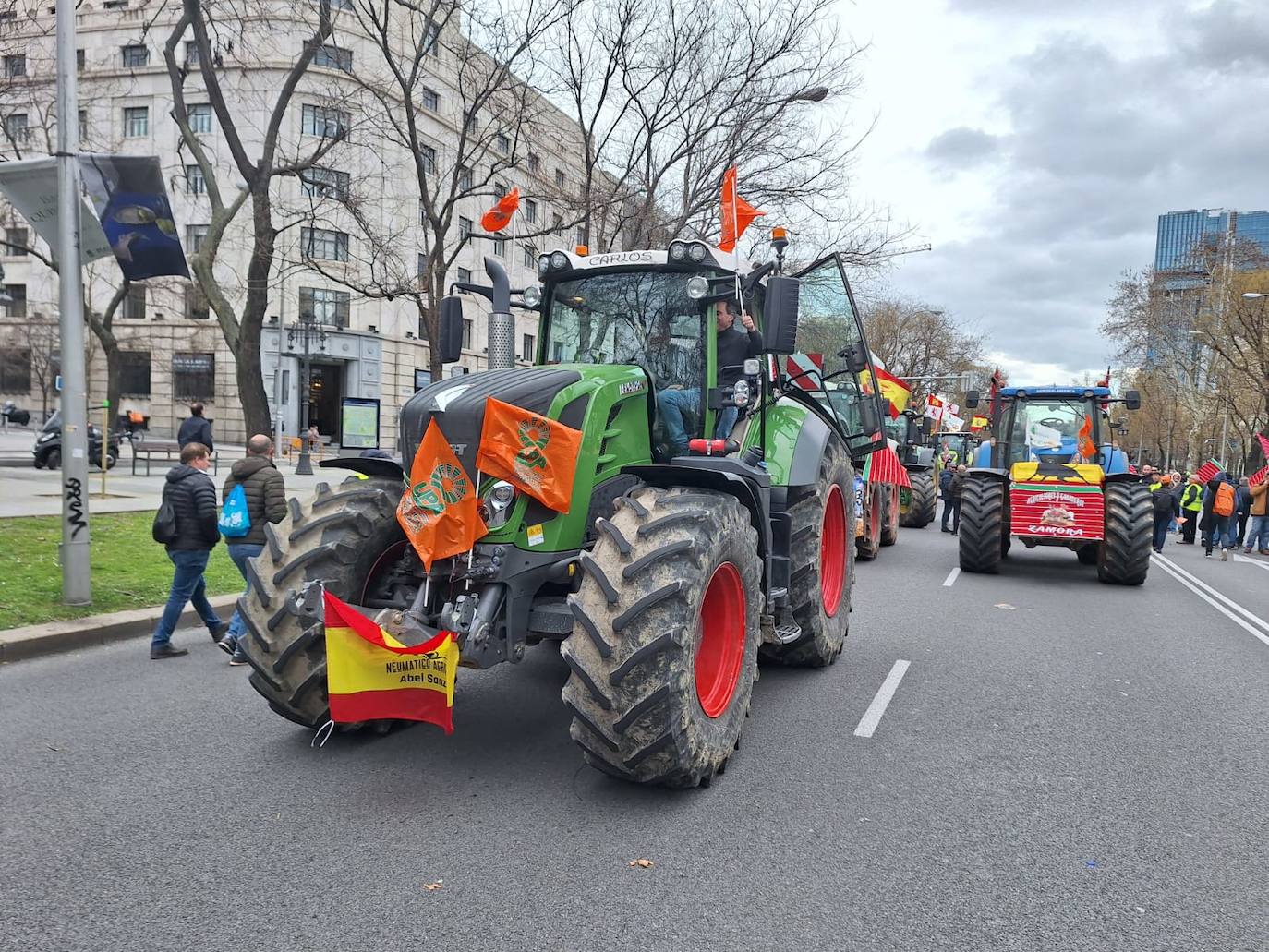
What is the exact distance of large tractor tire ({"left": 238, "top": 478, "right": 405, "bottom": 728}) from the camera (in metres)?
4.48

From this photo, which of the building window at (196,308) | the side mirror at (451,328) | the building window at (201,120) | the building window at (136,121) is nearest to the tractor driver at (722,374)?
the side mirror at (451,328)

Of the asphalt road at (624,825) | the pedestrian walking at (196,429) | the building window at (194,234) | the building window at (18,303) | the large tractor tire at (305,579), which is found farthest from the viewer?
the building window at (18,303)

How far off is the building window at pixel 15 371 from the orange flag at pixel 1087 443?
48.7 metres

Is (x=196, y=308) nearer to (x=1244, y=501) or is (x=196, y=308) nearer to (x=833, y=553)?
(x=1244, y=501)

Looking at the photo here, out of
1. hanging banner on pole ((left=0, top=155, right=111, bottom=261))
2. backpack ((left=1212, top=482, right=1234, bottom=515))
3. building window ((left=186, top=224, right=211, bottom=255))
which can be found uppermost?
building window ((left=186, top=224, right=211, bottom=255))

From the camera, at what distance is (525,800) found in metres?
4.24

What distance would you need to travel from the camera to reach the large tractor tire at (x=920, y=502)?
19.8 m

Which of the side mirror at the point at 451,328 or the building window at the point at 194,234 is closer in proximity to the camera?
the side mirror at the point at 451,328

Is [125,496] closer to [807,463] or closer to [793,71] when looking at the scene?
[807,463]

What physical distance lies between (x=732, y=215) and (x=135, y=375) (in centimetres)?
4455

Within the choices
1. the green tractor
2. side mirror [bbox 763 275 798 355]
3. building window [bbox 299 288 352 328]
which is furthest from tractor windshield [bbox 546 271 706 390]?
building window [bbox 299 288 352 328]

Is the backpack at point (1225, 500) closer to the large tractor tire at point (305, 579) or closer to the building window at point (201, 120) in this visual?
the large tractor tire at point (305, 579)

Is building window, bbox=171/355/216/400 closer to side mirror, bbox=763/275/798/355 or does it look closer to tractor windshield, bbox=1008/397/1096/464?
tractor windshield, bbox=1008/397/1096/464

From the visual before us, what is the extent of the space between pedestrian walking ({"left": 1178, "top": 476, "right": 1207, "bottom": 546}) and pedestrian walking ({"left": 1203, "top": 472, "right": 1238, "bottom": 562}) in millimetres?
2597
